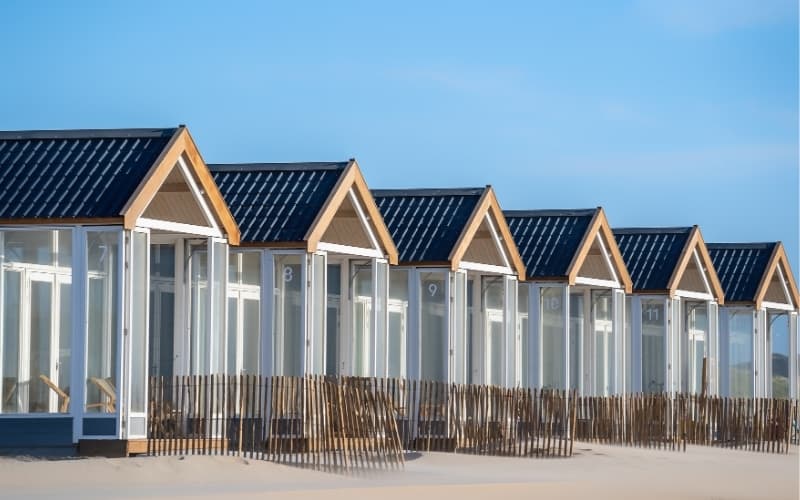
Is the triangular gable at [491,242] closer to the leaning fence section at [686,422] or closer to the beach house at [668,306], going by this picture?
the leaning fence section at [686,422]

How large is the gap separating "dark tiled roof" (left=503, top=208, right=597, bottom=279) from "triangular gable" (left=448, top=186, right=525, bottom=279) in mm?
1237

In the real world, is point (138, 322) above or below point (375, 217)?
below

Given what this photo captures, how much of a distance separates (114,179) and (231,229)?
2.64m

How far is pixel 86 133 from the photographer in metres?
22.2

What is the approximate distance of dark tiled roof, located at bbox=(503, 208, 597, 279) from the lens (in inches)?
1219

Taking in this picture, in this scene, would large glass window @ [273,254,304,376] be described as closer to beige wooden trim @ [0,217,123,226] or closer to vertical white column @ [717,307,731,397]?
beige wooden trim @ [0,217,123,226]

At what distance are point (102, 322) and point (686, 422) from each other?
1391 centimetres

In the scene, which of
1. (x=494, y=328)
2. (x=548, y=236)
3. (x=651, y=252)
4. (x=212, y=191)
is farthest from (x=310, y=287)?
(x=651, y=252)

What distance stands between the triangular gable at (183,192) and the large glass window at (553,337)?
31.5 feet

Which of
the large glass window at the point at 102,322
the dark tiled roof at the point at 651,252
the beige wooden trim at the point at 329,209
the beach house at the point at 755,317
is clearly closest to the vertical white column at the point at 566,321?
the dark tiled roof at the point at 651,252

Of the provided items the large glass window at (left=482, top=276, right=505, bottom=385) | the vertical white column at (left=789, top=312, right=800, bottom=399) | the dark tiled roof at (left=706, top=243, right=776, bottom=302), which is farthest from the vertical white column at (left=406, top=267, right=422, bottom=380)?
the vertical white column at (left=789, top=312, right=800, bottom=399)

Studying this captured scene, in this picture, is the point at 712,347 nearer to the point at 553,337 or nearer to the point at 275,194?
the point at 553,337

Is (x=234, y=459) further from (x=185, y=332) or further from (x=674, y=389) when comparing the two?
(x=674, y=389)

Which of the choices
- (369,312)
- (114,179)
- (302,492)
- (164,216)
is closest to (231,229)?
(164,216)
